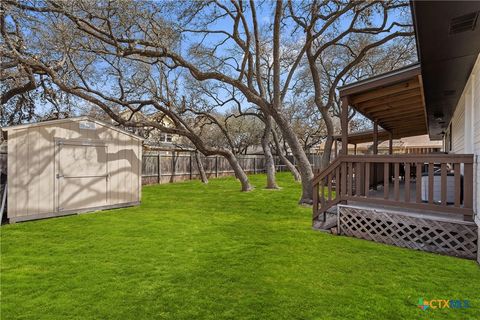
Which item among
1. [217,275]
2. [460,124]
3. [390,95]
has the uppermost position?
[390,95]

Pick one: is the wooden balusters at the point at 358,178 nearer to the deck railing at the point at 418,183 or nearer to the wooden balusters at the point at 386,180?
the deck railing at the point at 418,183

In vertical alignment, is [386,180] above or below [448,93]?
below

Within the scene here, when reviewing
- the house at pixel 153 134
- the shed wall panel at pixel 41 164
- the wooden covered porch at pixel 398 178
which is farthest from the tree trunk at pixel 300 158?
the house at pixel 153 134

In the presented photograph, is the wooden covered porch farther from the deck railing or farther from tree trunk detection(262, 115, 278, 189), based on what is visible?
tree trunk detection(262, 115, 278, 189)

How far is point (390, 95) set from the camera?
6.04 m

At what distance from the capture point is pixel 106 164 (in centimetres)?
838

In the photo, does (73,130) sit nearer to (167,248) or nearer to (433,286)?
(167,248)

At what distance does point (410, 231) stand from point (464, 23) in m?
3.26

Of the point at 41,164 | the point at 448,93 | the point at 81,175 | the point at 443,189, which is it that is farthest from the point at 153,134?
the point at 443,189

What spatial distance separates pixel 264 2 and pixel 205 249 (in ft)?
29.1

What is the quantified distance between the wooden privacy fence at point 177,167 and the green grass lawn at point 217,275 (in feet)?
30.9

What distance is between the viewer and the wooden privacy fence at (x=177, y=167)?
15.4m

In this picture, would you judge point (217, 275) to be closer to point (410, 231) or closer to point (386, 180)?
point (410, 231)

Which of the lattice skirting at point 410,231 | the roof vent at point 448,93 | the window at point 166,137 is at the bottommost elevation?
the lattice skirting at point 410,231
